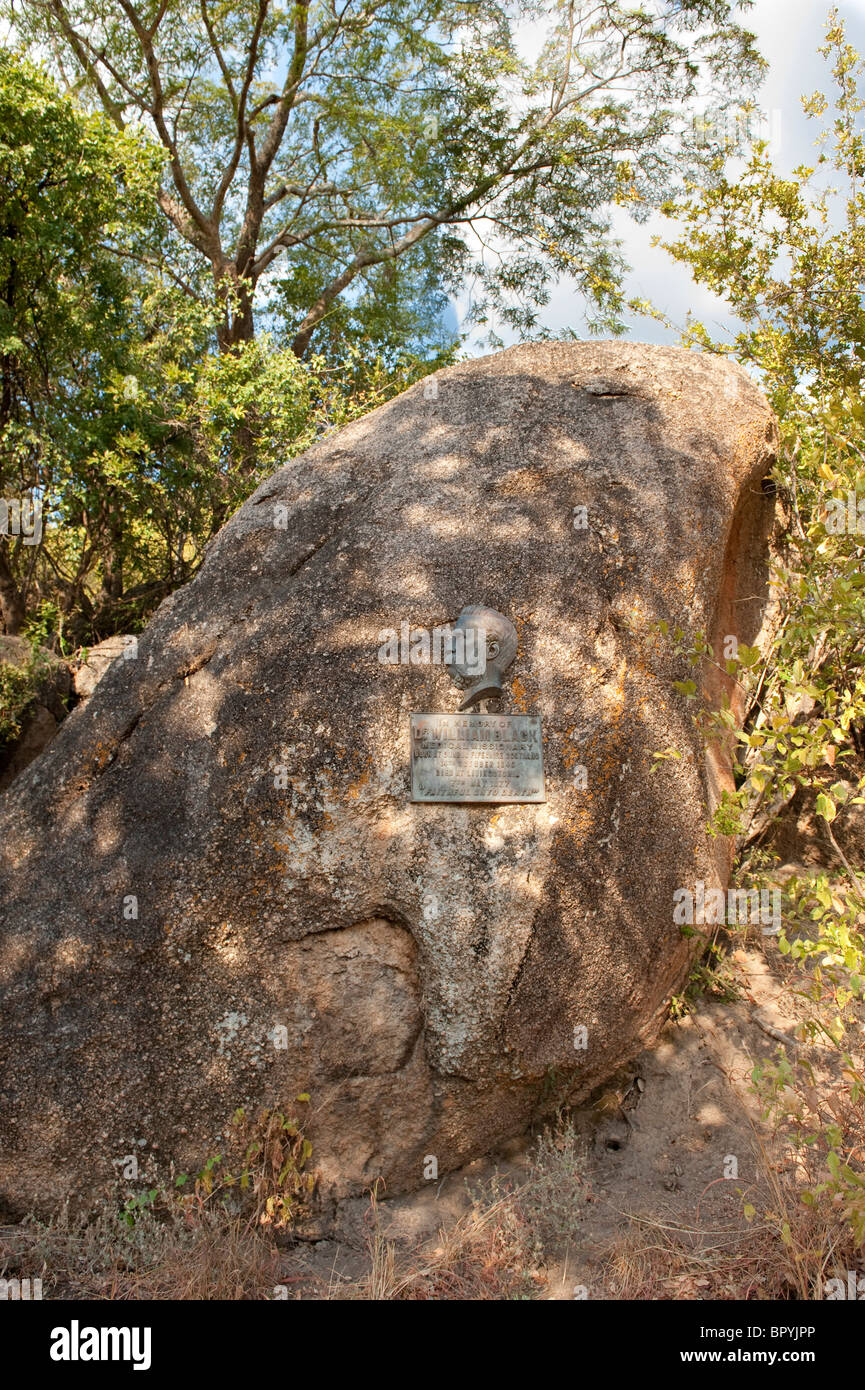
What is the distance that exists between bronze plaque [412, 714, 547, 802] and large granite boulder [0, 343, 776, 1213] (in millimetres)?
66

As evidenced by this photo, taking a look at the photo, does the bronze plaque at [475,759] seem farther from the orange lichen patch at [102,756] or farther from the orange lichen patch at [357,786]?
the orange lichen patch at [102,756]

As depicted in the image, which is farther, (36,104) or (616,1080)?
(36,104)

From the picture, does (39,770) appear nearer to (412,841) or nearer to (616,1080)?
(412,841)

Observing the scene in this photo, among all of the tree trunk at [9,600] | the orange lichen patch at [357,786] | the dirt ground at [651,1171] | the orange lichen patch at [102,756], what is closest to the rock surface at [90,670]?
the tree trunk at [9,600]

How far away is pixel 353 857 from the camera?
13.6 feet

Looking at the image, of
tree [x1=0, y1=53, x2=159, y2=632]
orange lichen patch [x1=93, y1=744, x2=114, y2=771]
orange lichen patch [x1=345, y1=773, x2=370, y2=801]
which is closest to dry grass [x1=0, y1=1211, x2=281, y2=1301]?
orange lichen patch [x1=345, y1=773, x2=370, y2=801]

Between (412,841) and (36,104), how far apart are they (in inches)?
245

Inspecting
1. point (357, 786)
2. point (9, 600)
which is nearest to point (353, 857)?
point (357, 786)

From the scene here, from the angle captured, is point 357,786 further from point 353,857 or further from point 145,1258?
point 145,1258

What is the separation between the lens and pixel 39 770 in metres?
4.61

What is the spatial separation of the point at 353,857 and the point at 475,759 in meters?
0.67

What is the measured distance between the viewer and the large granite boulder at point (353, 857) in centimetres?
401

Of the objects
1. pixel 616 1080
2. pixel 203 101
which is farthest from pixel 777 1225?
pixel 203 101

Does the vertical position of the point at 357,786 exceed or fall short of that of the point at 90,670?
it falls short
